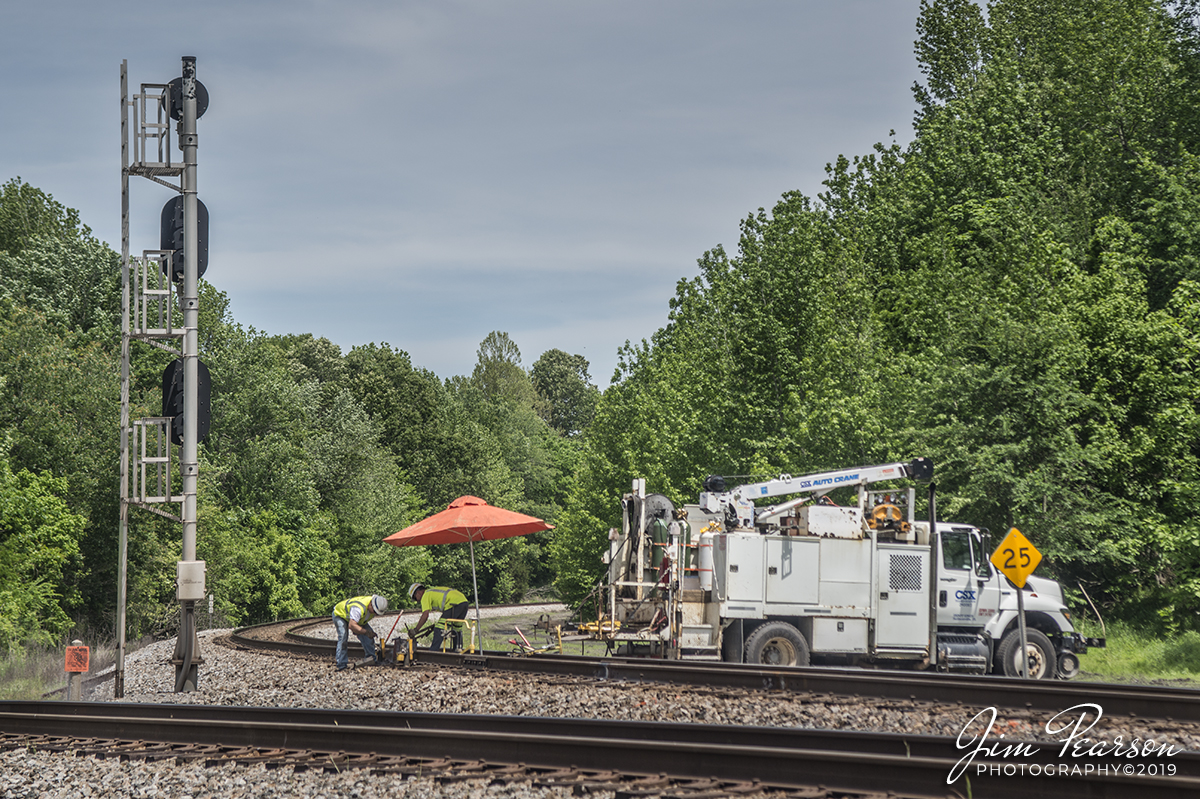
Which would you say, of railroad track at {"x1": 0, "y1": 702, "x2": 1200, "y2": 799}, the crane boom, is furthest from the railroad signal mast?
the crane boom

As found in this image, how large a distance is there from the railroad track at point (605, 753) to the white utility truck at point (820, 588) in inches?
277

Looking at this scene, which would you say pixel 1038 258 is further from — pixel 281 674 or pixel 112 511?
pixel 112 511

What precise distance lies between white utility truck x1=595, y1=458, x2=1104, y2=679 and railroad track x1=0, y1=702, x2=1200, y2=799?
7.05m

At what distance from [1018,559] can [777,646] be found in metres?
4.07

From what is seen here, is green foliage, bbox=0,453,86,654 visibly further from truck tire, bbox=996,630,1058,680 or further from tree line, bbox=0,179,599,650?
truck tire, bbox=996,630,1058,680

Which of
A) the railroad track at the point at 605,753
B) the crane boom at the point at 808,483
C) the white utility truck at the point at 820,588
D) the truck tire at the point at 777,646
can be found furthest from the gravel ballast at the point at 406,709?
the crane boom at the point at 808,483

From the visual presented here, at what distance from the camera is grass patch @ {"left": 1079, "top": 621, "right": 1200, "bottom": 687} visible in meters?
19.0

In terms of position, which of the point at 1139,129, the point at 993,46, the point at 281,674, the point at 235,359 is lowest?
the point at 281,674

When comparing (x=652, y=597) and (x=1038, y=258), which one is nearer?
(x=652, y=597)

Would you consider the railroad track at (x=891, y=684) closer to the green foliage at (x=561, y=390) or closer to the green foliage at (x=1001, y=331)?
the green foliage at (x=1001, y=331)

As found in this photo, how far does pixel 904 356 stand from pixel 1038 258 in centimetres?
510

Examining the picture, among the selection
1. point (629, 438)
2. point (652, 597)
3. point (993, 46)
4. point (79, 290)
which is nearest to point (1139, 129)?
point (993, 46)

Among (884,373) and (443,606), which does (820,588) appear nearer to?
(443,606)

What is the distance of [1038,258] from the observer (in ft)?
100
